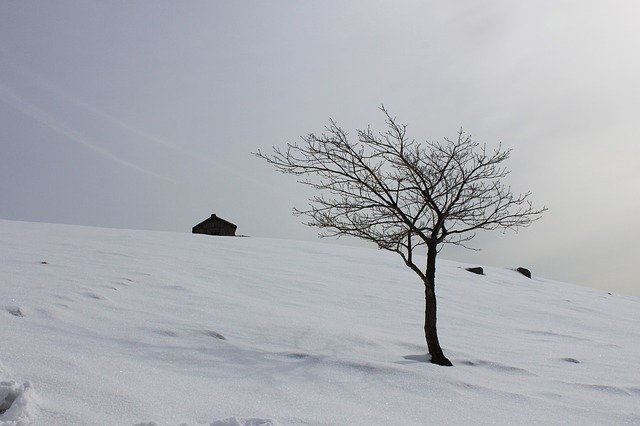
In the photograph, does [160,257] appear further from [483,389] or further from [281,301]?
[483,389]

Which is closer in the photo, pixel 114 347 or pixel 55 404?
pixel 55 404

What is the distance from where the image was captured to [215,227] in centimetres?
3297

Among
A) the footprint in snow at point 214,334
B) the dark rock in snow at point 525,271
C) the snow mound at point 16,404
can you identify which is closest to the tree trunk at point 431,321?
the footprint in snow at point 214,334

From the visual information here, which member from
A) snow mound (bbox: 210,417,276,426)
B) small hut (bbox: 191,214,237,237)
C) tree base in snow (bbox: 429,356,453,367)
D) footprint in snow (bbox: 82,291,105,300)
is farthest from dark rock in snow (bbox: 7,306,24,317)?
small hut (bbox: 191,214,237,237)

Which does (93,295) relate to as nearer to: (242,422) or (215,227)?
(242,422)

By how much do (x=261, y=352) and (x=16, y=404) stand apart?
3.51m

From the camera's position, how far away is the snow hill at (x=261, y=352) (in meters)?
4.23

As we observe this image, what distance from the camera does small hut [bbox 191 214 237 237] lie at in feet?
108

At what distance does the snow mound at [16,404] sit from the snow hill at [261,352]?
12mm

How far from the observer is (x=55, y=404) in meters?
3.65

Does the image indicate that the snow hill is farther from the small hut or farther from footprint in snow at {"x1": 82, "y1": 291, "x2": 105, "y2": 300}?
the small hut

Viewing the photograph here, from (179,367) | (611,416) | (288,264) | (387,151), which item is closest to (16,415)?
(179,367)

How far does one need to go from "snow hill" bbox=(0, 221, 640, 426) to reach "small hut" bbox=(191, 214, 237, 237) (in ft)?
58.6

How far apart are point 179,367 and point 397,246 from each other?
423cm
